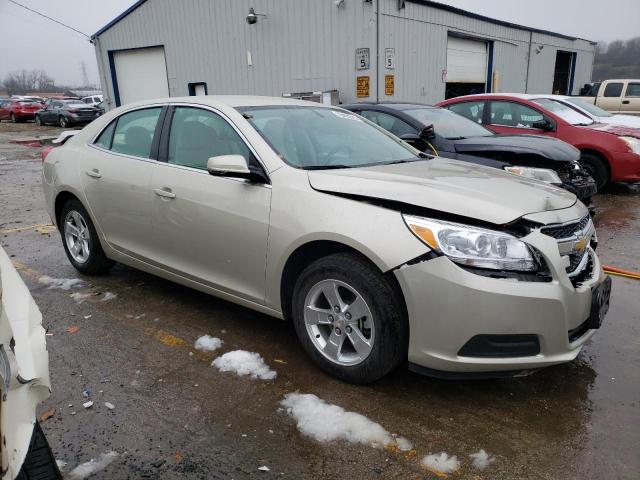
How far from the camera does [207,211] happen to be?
10.9ft

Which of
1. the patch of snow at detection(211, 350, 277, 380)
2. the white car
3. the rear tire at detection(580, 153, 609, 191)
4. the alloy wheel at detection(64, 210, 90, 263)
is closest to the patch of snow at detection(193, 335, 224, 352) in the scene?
the patch of snow at detection(211, 350, 277, 380)

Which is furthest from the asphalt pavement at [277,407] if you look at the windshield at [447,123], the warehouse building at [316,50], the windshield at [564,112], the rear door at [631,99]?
the rear door at [631,99]

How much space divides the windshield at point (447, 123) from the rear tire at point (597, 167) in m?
2.34

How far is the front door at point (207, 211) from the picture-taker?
3.13m

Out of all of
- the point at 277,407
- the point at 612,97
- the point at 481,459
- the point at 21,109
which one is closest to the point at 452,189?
the point at 481,459

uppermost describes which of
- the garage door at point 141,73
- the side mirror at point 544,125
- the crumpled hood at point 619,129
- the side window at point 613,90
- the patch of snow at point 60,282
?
the garage door at point 141,73

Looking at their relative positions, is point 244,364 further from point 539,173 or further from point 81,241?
point 539,173

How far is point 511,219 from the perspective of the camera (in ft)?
8.16

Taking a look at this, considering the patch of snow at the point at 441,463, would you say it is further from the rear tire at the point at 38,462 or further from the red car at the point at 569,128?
the red car at the point at 569,128

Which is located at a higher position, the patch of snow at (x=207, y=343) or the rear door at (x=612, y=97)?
the rear door at (x=612, y=97)

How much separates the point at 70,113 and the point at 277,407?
26654mm

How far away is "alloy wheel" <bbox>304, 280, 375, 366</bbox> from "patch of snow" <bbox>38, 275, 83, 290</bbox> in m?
2.65

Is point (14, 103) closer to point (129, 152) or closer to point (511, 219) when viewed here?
point (129, 152)

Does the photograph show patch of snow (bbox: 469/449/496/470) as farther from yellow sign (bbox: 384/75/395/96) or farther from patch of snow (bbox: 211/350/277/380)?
yellow sign (bbox: 384/75/395/96)
